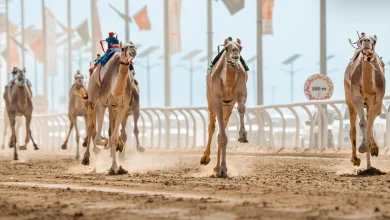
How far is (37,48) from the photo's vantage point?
78.3 meters

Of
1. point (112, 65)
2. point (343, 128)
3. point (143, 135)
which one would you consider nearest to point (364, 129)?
point (112, 65)

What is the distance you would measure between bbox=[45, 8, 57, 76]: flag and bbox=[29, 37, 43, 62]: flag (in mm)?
3869

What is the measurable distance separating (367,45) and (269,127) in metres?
13.5

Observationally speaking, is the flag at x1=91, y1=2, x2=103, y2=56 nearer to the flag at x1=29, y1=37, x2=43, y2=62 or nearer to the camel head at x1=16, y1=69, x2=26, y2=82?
the flag at x1=29, y1=37, x2=43, y2=62

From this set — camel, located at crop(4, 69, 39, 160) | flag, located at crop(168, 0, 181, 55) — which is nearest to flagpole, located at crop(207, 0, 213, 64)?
flag, located at crop(168, 0, 181, 55)

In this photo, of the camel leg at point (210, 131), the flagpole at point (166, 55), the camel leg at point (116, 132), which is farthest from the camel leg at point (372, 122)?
the flagpole at point (166, 55)

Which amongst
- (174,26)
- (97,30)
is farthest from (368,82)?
(97,30)

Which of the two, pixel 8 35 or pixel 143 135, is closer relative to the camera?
pixel 143 135

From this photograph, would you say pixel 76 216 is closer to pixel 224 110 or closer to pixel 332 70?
pixel 224 110

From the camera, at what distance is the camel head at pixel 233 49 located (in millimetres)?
16234

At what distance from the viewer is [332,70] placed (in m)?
100

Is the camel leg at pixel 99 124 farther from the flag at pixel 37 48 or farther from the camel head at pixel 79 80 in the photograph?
the flag at pixel 37 48

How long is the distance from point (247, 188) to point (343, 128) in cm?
1405

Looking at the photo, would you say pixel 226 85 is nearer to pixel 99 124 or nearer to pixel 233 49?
pixel 233 49
